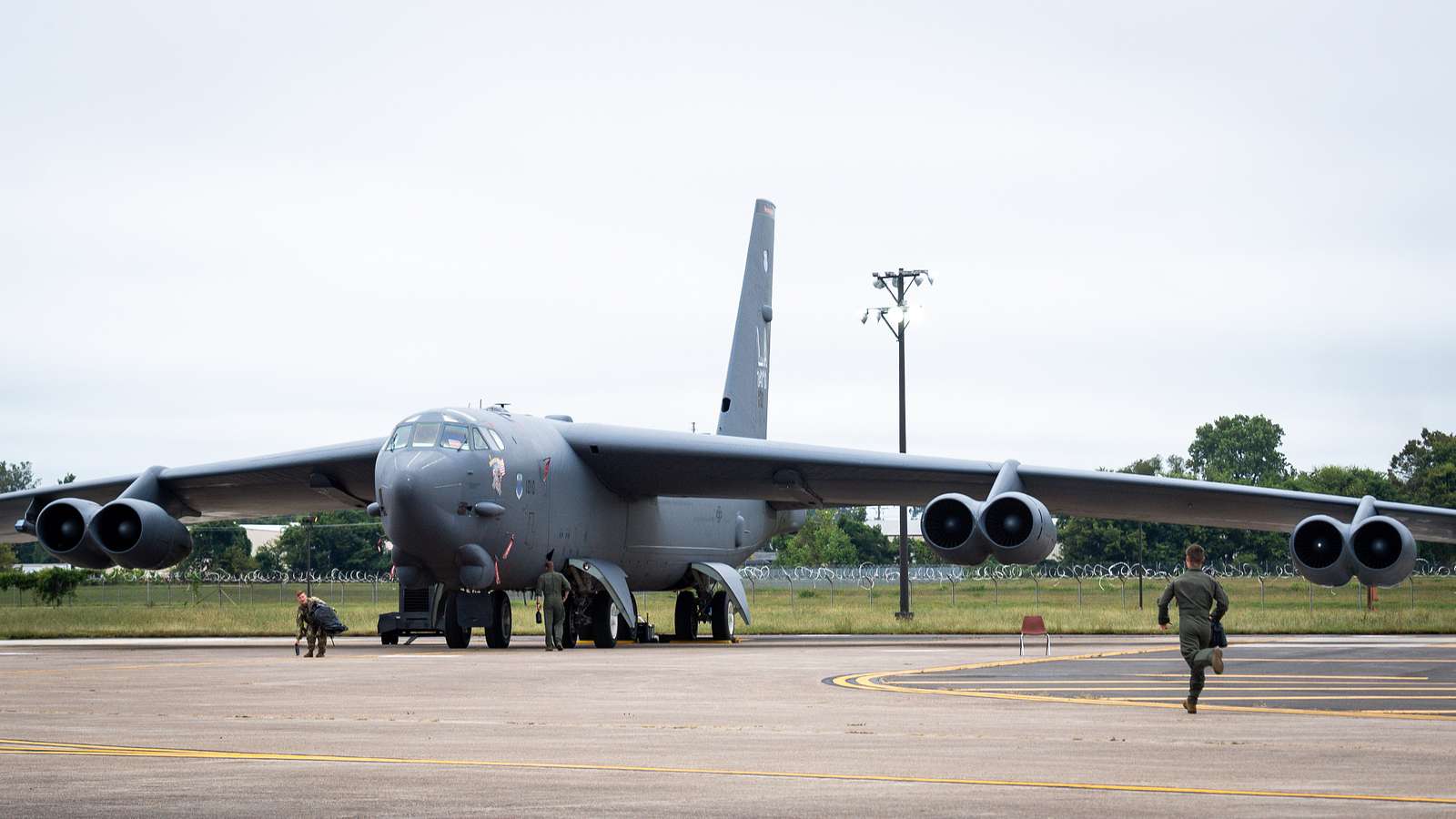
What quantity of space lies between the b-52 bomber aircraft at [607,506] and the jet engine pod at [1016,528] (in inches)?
1.0

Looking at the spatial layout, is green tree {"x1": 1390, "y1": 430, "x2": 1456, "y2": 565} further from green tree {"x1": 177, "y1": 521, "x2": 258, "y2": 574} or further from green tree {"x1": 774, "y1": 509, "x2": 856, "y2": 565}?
green tree {"x1": 177, "y1": 521, "x2": 258, "y2": 574}

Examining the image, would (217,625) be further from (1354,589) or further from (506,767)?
(1354,589)

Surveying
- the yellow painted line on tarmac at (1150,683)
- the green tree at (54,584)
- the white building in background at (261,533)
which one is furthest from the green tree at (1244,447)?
the yellow painted line on tarmac at (1150,683)

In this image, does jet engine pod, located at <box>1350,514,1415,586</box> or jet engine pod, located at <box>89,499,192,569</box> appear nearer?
jet engine pod, located at <box>1350,514,1415,586</box>

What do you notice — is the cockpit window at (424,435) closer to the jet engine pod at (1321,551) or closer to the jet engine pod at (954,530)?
the jet engine pod at (954,530)

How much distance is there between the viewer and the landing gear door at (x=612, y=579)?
1129 inches

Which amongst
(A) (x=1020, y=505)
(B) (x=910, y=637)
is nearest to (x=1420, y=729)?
(A) (x=1020, y=505)

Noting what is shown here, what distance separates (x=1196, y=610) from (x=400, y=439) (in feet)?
45.6

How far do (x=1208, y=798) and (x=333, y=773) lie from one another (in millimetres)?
4356

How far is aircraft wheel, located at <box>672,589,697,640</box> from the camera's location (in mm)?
33906

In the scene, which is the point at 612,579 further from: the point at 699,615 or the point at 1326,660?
the point at 1326,660

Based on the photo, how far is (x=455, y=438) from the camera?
25641mm

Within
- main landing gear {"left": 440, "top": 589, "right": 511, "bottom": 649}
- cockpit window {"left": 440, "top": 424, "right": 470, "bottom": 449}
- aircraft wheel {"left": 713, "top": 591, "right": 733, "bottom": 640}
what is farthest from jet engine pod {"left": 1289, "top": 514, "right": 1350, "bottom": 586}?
cockpit window {"left": 440, "top": 424, "right": 470, "bottom": 449}

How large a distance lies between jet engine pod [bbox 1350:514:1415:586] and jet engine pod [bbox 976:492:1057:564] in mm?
4487
